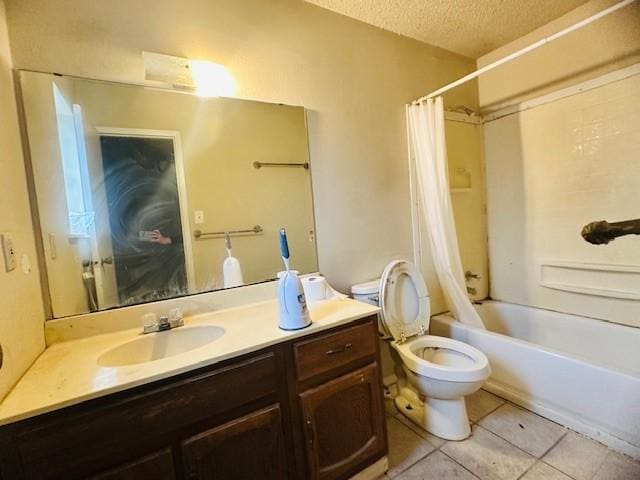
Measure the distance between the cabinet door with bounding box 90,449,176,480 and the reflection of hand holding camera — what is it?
829 millimetres

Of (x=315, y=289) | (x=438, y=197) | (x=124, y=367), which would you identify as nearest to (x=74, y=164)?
(x=124, y=367)

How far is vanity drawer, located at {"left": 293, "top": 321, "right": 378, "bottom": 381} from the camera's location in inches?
45.6

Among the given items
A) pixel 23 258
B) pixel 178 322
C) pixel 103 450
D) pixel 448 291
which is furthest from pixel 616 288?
pixel 23 258

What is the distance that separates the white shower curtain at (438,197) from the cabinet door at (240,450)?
1476mm

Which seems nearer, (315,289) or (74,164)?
(74,164)

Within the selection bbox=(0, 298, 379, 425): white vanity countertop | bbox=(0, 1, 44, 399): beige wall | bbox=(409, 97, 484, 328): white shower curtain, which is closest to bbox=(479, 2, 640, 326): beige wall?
bbox=(409, 97, 484, 328): white shower curtain

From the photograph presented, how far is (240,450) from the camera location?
103 centimetres

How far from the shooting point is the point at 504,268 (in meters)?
2.52

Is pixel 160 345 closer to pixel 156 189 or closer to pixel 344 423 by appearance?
pixel 156 189

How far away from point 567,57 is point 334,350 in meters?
2.48

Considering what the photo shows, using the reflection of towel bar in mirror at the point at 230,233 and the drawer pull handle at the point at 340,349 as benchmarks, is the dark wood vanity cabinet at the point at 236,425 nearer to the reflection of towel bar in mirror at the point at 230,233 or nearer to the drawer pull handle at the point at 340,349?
the drawer pull handle at the point at 340,349

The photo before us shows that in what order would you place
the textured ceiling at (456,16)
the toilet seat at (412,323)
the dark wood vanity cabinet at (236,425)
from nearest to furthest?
1. the dark wood vanity cabinet at (236,425)
2. the toilet seat at (412,323)
3. the textured ceiling at (456,16)

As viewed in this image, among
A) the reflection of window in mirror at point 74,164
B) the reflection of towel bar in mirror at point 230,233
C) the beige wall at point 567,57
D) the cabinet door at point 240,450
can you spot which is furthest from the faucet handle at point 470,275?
the reflection of window in mirror at point 74,164

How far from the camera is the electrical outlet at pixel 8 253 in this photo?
36.3 inches
